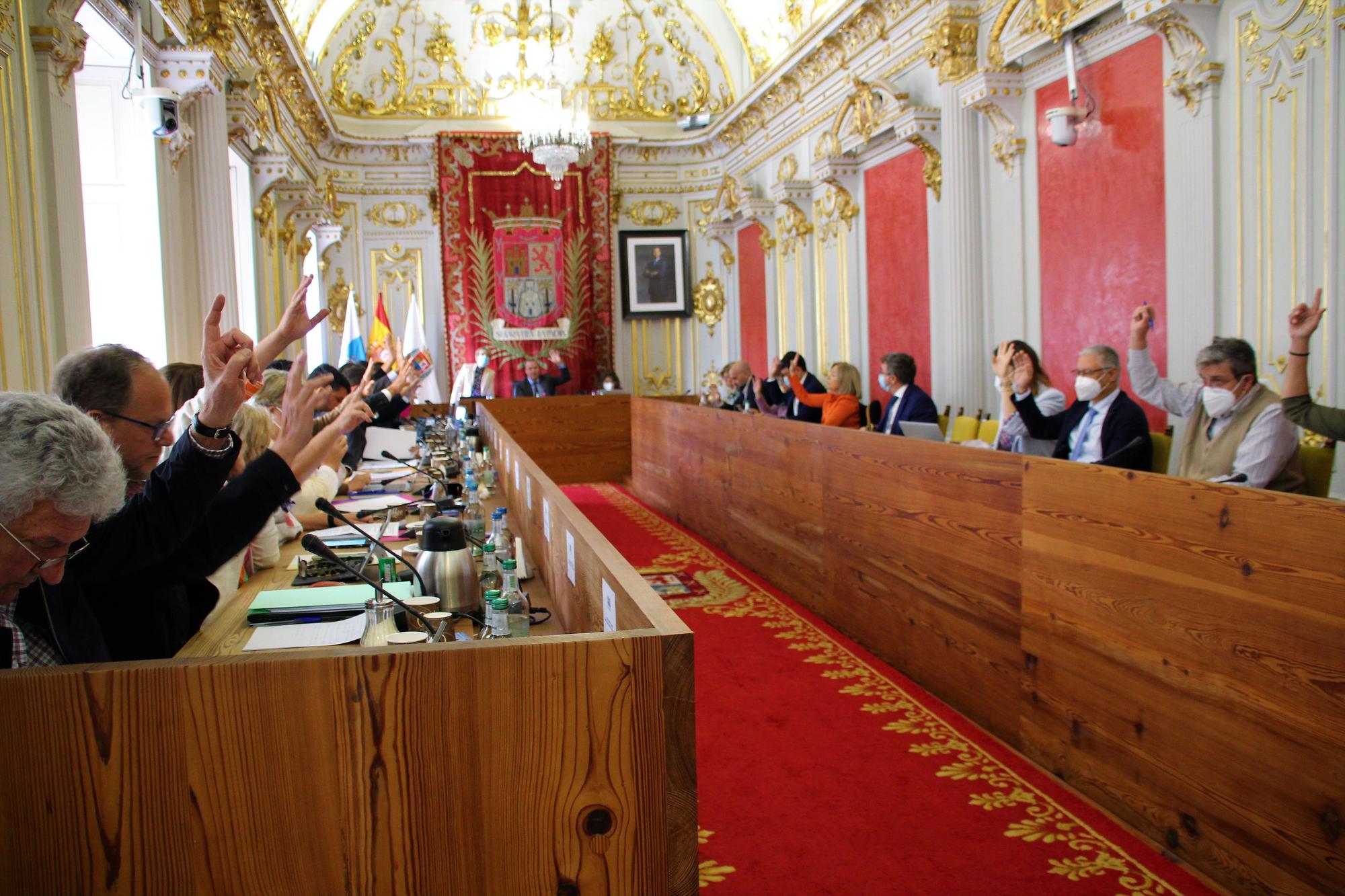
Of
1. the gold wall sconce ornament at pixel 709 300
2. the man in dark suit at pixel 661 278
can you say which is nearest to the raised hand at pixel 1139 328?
the gold wall sconce ornament at pixel 709 300

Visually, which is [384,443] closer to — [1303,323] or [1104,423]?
[1104,423]

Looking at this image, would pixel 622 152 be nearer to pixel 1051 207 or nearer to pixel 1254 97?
pixel 1051 207

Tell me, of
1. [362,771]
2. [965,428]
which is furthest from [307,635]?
[965,428]

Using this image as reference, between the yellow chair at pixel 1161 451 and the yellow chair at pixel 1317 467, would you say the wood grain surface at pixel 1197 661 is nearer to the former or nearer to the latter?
the yellow chair at pixel 1317 467

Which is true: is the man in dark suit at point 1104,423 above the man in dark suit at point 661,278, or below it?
below

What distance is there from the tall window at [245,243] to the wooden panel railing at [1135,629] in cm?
627

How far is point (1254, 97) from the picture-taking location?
470cm

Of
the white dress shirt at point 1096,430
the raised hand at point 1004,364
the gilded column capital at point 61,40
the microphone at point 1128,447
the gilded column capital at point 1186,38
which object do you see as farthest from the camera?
the gilded column capital at point 1186,38

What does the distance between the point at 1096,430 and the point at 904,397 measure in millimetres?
2193

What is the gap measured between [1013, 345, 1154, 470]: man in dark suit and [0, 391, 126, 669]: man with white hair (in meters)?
3.47

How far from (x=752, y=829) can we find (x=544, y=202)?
11.6 m

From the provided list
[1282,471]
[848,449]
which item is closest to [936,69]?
[848,449]

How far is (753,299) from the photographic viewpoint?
1250 cm

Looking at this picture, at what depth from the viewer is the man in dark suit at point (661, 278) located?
13.7 m
